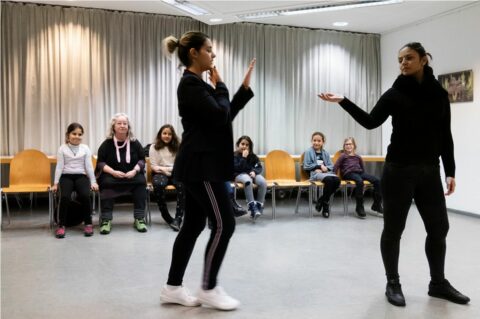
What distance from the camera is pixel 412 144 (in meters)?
2.69

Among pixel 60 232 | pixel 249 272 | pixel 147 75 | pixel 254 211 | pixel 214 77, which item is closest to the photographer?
pixel 214 77

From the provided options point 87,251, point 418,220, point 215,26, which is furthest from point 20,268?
point 215,26

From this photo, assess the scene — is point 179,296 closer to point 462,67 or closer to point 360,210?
point 360,210

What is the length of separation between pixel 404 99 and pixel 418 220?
3363 millimetres

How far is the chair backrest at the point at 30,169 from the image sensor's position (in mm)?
5605

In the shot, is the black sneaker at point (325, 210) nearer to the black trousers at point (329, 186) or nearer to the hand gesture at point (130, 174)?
the black trousers at point (329, 186)

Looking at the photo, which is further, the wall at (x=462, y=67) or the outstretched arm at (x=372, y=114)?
the wall at (x=462, y=67)

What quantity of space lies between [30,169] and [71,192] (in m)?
1.05

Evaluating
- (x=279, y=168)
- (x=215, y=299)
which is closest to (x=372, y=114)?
(x=215, y=299)

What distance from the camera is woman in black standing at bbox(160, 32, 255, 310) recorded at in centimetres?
247

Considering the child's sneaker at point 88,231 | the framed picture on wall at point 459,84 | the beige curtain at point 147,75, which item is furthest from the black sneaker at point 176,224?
the framed picture on wall at point 459,84

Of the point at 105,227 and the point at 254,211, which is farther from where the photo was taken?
the point at 254,211

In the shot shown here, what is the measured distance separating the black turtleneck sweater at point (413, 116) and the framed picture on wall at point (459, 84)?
3887 mm

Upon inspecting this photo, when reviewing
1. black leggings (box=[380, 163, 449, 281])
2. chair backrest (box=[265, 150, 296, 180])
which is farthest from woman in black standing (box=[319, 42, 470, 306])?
chair backrest (box=[265, 150, 296, 180])
